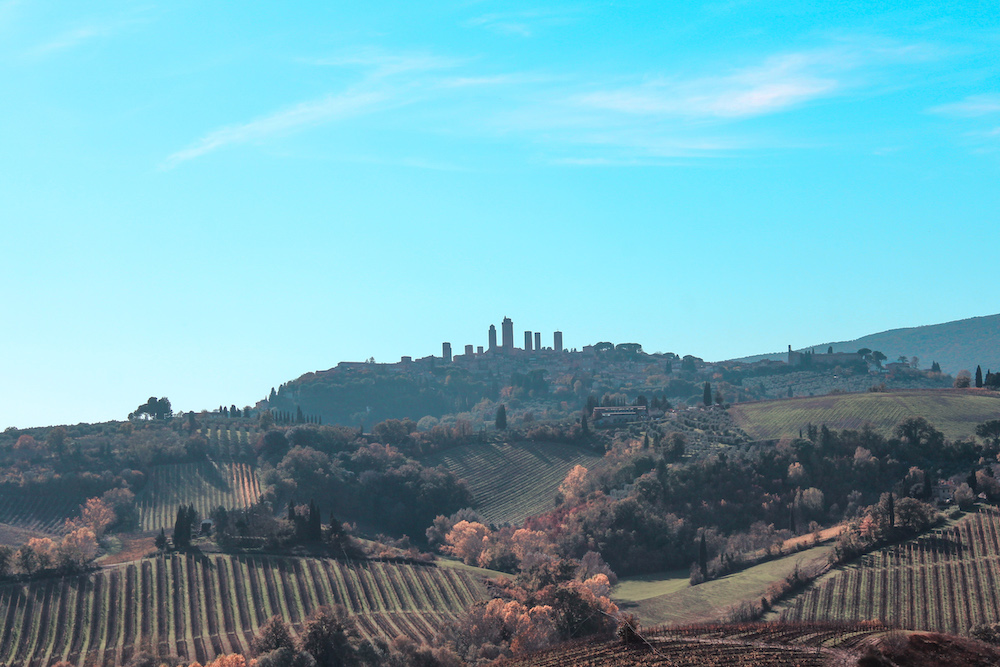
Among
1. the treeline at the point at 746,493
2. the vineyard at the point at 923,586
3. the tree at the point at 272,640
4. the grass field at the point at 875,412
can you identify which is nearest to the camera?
the tree at the point at 272,640

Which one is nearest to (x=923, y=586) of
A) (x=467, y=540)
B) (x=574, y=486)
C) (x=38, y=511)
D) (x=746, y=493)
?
(x=746, y=493)

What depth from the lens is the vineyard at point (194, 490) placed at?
12188 cm

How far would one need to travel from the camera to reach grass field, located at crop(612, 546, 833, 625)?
247ft

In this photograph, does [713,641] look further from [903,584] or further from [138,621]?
[138,621]

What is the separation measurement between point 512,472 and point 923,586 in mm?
73595

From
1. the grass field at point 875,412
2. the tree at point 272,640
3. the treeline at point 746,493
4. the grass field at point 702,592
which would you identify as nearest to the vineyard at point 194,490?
the treeline at point 746,493

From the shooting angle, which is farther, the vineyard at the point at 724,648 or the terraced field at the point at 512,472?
the terraced field at the point at 512,472

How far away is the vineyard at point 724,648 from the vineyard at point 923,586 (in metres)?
20.8

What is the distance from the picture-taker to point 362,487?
127 m

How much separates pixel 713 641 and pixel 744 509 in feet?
214

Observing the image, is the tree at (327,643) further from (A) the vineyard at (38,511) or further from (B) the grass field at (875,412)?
(B) the grass field at (875,412)

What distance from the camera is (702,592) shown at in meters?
82.0

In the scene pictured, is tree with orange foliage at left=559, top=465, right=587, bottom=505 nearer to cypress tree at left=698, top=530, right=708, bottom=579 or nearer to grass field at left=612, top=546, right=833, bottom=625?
cypress tree at left=698, top=530, right=708, bottom=579

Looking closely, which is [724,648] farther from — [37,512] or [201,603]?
[37,512]
